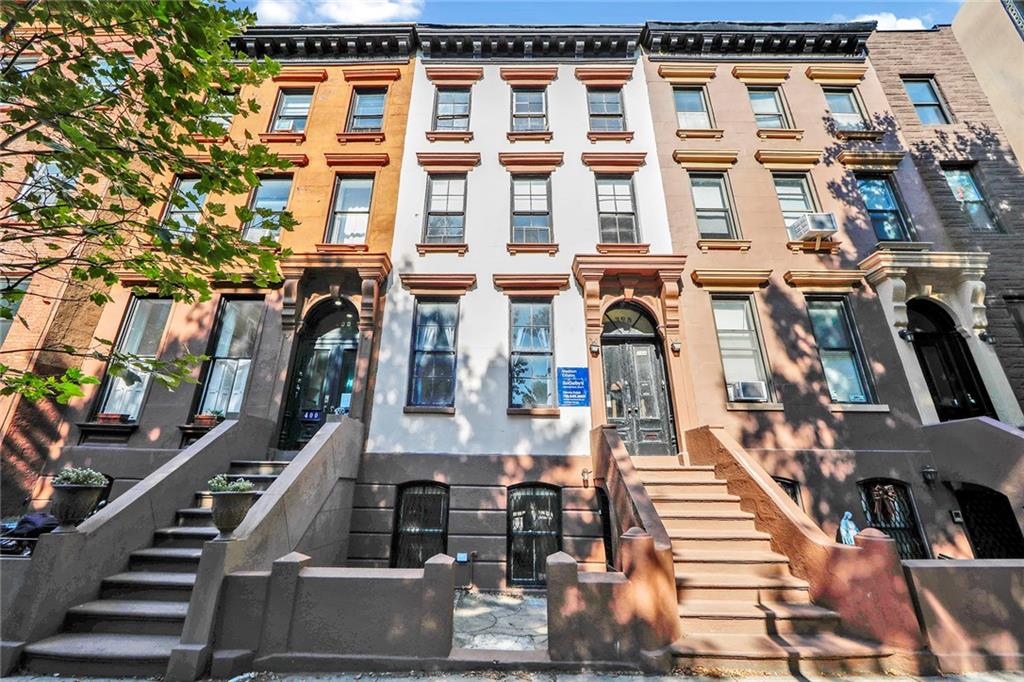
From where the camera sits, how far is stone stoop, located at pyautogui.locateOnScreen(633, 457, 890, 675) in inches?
181

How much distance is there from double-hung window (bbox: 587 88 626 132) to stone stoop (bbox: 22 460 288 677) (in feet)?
40.9

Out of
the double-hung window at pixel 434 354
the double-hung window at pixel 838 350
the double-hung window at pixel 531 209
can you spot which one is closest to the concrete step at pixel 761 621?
the double-hung window at pixel 838 350

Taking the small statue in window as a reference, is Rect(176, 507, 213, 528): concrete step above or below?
above

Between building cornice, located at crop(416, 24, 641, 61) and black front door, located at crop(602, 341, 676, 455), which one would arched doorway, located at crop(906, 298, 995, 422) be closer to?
black front door, located at crop(602, 341, 676, 455)

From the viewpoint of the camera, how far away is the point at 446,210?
10453 mm

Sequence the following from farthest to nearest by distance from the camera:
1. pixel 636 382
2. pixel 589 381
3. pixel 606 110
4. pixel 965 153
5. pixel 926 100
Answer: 1. pixel 926 100
2. pixel 606 110
3. pixel 965 153
4. pixel 636 382
5. pixel 589 381

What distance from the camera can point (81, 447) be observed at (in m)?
8.12

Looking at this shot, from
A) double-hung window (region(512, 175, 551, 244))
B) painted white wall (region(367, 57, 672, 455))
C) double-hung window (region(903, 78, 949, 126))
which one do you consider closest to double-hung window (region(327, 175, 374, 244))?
painted white wall (region(367, 57, 672, 455))

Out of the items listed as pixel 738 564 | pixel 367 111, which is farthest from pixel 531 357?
pixel 367 111

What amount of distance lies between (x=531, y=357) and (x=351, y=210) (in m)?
5.97

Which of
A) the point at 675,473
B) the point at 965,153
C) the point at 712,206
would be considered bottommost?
the point at 675,473

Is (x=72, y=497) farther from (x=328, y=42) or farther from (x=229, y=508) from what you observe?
(x=328, y=42)

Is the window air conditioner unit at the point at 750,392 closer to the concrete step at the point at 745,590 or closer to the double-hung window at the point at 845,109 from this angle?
the concrete step at the point at 745,590

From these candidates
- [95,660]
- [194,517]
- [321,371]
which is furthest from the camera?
[321,371]
